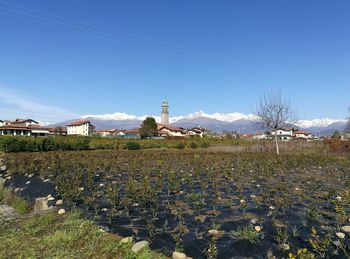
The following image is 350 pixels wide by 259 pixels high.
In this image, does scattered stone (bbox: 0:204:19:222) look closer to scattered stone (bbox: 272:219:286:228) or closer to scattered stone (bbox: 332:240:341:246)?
scattered stone (bbox: 272:219:286:228)

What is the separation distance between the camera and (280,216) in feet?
21.2

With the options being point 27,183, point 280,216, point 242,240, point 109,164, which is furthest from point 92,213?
point 109,164

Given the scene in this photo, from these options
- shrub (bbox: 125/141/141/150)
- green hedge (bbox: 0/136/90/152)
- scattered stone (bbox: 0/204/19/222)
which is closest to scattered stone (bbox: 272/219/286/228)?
scattered stone (bbox: 0/204/19/222)

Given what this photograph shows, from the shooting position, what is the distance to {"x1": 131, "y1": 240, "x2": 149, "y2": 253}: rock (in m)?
4.49

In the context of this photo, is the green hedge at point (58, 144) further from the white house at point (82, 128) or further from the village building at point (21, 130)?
the white house at point (82, 128)

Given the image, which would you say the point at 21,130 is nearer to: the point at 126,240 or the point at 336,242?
the point at 126,240

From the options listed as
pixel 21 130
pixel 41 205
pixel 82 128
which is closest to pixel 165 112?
pixel 82 128

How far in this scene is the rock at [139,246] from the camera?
14.7 ft

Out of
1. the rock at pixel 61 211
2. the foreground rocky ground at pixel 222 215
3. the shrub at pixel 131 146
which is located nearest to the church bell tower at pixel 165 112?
the shrub at pixel 131 146

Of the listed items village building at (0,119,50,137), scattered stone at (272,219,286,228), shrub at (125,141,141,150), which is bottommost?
scattered stone at (272,219,286,228)

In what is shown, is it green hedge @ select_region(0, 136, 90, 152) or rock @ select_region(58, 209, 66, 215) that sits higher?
green hedge @ select_region(0, 136, 90, 152)

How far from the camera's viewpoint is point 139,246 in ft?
15.1

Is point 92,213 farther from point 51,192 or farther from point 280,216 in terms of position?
point 280,216

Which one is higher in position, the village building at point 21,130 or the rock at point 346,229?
the village building at point 21,130
